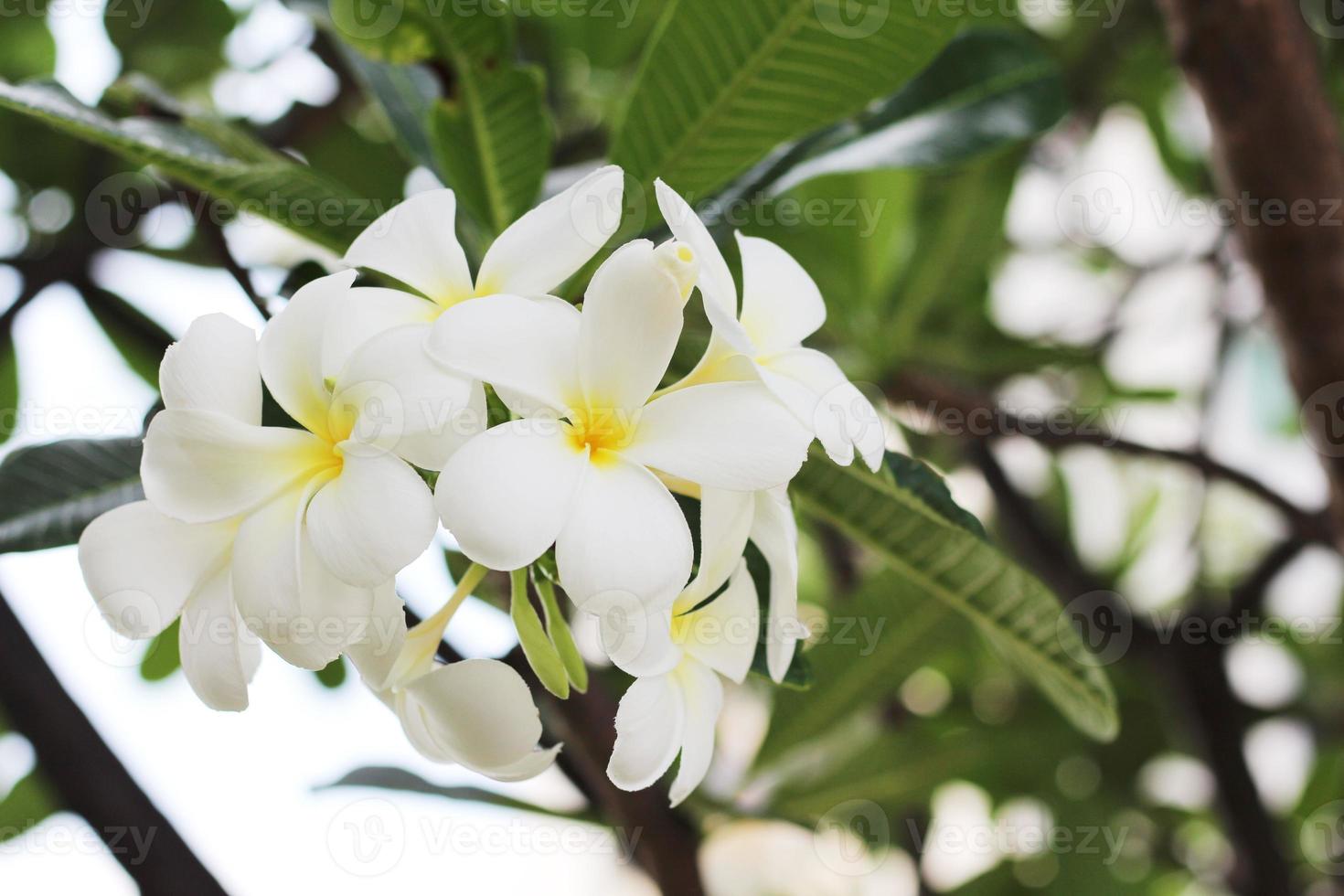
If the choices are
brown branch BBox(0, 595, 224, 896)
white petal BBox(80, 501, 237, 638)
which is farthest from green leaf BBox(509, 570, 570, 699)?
brown branch BBox(0, 595, 224, 896)

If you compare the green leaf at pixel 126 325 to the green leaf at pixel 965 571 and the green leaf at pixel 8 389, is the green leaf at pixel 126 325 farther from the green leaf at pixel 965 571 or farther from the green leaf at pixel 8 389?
the green leaf at pixel 965 571

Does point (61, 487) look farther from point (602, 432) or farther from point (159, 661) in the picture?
point (159, 661)

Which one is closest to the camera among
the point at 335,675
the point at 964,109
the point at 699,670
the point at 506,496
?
the point at 506,496

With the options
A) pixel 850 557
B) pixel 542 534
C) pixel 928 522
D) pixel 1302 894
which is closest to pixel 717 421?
pixel 542 534

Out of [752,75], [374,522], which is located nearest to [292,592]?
[374,522]

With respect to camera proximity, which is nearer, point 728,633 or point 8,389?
point 728,633

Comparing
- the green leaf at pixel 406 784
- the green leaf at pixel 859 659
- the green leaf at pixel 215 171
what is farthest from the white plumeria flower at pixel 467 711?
the green leaf at pixel 859 659

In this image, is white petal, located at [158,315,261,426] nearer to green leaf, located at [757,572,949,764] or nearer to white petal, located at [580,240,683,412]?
white petal, located at [580,240,683,412]
